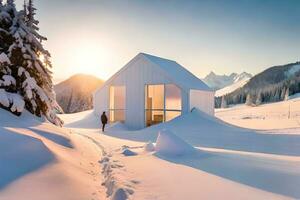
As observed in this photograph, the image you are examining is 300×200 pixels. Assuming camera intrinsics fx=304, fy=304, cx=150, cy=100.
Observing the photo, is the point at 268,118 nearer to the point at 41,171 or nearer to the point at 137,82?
the point at 137,82

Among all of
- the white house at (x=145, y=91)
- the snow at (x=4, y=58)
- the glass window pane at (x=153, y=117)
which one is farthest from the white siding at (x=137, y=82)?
the snow at (x=4, y=58)

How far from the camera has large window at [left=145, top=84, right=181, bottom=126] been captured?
25.8 metres

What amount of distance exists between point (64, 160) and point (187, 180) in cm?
339

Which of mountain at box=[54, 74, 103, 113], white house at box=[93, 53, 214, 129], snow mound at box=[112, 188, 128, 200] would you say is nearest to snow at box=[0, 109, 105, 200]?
snow mound at box=[112, 188, 128, 200]

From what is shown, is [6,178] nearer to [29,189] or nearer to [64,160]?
[29,189]

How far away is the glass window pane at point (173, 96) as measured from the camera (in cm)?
2672

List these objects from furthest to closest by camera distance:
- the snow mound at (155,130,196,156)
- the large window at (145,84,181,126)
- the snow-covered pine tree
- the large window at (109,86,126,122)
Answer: the large window at (109,86,126,122) < the large window at (145,84,181,126) < the snow-covered pine tree < the snow mound at (155,130,196,156)

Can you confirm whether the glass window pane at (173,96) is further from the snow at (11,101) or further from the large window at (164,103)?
the snow at (11,101)

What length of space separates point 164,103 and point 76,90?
12789 centimetres

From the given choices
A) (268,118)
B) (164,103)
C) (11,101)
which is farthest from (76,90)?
(11,101)

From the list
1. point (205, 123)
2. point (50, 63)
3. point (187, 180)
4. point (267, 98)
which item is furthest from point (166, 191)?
point (267, 98)

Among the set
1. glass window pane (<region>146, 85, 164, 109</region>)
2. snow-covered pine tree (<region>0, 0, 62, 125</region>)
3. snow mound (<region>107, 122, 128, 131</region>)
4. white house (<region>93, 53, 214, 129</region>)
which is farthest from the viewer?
glass window pane (<region>146, 85, 164, 109</region>)

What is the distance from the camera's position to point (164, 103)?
25.0 meters

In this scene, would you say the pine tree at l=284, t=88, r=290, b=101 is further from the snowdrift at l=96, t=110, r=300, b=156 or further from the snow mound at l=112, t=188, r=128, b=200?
the snow mound at l=112, t=188, r=128, b=200
